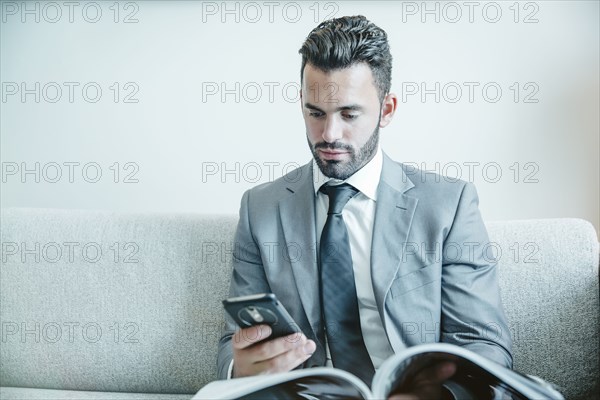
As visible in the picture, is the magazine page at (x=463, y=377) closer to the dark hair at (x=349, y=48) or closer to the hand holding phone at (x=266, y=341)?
the hand holding phone at (x=266, y=341)

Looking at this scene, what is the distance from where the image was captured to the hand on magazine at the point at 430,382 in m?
0.94

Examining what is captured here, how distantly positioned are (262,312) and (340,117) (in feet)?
1.77

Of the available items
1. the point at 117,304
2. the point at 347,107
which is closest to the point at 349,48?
the point at 347,107

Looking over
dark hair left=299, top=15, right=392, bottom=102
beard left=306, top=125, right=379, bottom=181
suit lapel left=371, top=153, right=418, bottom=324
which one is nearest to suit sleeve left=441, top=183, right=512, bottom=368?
suit lapel left=371, top=153, right=418, bottom=324

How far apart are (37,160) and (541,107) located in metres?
1.59

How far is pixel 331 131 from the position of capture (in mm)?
1383

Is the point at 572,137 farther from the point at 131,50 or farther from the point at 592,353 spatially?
the point at 131,50

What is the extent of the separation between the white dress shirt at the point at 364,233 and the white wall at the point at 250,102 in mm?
392

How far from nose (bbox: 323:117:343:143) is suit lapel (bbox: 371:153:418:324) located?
162 millimetres

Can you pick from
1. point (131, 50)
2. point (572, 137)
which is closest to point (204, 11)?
point (131, 50)

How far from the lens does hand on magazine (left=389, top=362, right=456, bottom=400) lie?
0.94 metres

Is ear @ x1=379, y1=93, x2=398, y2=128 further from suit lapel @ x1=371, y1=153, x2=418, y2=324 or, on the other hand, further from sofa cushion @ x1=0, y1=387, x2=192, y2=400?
sofa cushion @ x1=0, y1=387, x2=192, y2=400

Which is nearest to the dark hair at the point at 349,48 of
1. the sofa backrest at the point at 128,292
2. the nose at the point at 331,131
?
the nose at the point at 331,131

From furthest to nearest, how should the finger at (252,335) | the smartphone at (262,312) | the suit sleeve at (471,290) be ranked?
the suit sleeve at (471,290) < the finger at (252,335) < the smartphone at (262,312)
